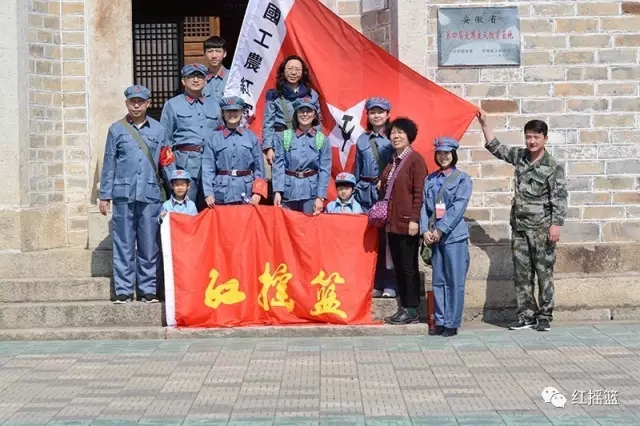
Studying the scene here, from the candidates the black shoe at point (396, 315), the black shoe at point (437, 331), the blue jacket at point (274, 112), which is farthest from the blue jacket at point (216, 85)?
the black shoe at point (437, 331)

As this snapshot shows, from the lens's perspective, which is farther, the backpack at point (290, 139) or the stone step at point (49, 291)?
the stone step at point (49, 291)

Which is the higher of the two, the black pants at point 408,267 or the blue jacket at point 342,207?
the blue jacket at point 342,207

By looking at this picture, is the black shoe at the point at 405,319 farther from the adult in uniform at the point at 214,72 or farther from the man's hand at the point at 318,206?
the adult in uniform at the point at 214,72

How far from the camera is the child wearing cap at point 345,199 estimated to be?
10.5m

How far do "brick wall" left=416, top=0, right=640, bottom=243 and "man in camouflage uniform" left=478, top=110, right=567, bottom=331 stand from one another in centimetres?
123

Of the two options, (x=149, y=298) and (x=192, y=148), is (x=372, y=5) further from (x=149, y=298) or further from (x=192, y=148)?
(x=149, y=298)

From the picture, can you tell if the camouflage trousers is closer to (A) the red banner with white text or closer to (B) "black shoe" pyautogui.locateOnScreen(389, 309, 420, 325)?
(B) "black shoe" pyautogui.locateOnScreen(389, 309, 420, 325)

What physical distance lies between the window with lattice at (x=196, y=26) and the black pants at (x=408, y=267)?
14.2 ft

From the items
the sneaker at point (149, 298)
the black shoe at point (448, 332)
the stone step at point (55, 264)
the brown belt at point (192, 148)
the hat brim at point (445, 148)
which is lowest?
the black shoe at point (448, 332)

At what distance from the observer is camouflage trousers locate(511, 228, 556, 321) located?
10.4m

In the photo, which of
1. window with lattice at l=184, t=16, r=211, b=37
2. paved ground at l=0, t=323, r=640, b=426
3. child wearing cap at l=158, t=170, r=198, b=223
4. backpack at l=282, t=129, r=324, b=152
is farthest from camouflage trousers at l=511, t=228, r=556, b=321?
window with lattice at l=184, t=16, r=211, b=37

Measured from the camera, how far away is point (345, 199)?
1062 cm

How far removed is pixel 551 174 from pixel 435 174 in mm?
994

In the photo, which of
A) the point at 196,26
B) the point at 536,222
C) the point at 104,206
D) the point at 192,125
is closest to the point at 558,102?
the point at 536,222
